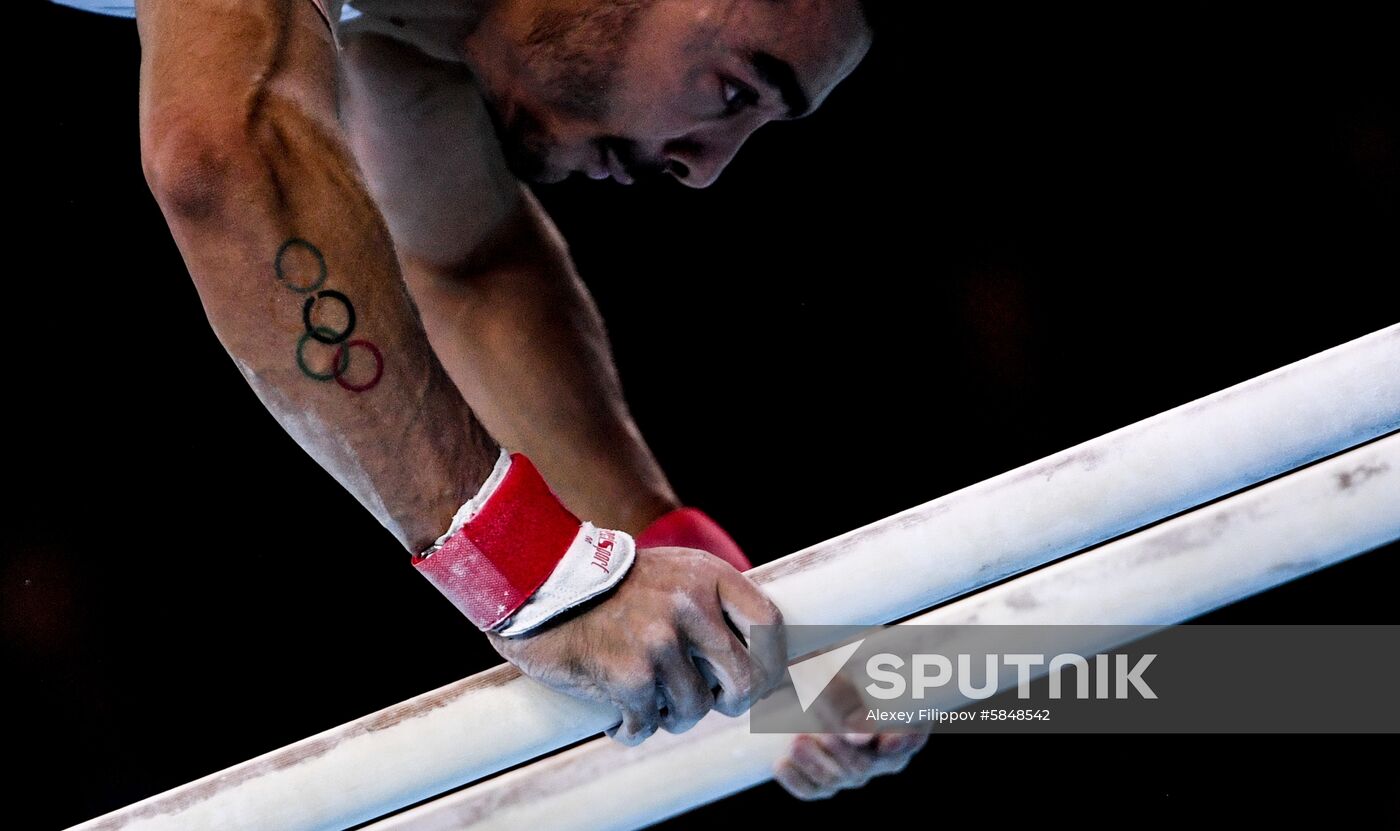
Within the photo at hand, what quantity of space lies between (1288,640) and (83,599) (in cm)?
218

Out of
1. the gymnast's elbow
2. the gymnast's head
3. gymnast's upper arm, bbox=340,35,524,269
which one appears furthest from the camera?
gymnast's upper arm, bbox=340,35,524,269

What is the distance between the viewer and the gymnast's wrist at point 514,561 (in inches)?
34.9

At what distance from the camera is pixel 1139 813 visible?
Result: 256cm

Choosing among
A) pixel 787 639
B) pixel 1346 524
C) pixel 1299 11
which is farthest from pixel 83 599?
pixel 1299 11

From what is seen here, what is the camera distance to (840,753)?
4.83 feet

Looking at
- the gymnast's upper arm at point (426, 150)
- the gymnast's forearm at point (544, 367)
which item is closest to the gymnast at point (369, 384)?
the gymnast's upper arm at point (426, 150)

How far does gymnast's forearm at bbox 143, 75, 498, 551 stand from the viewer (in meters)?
0.85

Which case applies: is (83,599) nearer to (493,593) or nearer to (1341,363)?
(493,593)

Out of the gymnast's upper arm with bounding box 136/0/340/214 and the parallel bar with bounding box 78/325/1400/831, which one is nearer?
the gymnast's upper arm with bounding box 136/0/340/214

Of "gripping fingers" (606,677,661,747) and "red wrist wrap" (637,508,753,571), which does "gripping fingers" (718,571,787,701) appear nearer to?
"gripping fingers" (606,677,661,747)

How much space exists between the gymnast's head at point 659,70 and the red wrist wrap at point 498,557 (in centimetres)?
54

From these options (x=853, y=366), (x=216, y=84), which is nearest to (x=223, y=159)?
(x=216, y=84)

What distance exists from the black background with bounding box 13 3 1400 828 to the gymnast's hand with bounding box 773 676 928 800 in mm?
1145

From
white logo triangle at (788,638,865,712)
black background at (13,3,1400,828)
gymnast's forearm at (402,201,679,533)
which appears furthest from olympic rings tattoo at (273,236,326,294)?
black background at (13,3,1400,828)
